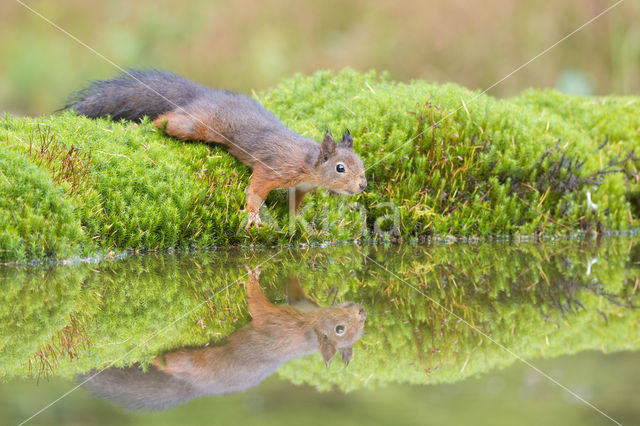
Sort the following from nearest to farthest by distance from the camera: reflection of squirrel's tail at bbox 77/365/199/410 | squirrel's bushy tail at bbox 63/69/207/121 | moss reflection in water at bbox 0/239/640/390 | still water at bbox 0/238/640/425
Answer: still water at bbox 0/238/640/425
reflection of squirrel's tail at bbox 77/365/199/410
moss reflection in water at bbox 0/239/640/390
squirrel's bushy tail at bbox 63/69/207/121

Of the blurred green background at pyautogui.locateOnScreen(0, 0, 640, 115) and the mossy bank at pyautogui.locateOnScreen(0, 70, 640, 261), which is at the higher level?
the blurred green background at pyautogui.locateOnScreen(0, 0, 640, 115)

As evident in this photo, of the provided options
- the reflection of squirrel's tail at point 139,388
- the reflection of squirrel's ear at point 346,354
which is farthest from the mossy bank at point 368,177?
the reflection of squirrel's ear at point 346,354

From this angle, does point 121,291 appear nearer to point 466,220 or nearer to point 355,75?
point 466,220

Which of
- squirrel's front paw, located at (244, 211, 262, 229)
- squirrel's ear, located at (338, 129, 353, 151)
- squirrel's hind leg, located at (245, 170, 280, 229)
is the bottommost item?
squirrel's front paw, located at (244, 211, 262, 229)

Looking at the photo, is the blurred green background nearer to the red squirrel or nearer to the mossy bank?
the mossy bank

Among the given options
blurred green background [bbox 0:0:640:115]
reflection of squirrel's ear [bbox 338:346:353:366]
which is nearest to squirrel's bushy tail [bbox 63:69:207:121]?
reflection of squirrel's ear [bbox 338:346:353:366]

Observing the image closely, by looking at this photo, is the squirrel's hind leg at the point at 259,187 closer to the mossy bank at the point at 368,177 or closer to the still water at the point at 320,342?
the mossy bank at the point at 368,177
